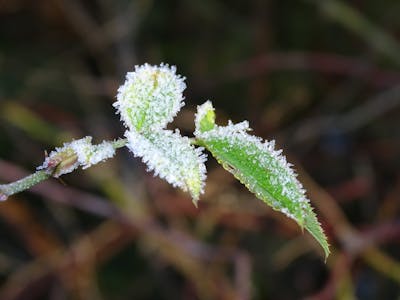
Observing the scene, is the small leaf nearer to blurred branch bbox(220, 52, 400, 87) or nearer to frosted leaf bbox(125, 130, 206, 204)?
frosted leaf bbox(125, 130, 206, 204)

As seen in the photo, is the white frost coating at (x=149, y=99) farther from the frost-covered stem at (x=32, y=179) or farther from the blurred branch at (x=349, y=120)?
the blurred branch at (x=349, y=120)

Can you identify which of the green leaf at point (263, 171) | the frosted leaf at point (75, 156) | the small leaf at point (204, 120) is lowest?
the green leaf at point (263, 171)

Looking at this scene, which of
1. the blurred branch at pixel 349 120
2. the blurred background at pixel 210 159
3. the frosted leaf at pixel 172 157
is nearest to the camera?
the frosted leaf at pixel 172 157

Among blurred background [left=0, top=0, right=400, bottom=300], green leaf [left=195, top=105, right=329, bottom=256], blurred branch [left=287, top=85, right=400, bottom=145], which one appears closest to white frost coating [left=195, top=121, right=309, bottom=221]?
green leaf [left=195, top=105, right=329, bottom=256]

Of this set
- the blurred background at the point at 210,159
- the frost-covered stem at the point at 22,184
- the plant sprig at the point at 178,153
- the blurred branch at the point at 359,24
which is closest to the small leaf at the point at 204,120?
the plant sprig at the point at 178,153

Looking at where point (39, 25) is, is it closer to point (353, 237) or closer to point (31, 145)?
point (31, 145)

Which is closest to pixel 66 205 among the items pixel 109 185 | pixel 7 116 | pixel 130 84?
pixel 109 185
